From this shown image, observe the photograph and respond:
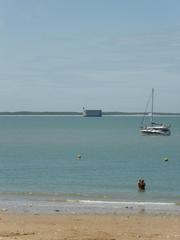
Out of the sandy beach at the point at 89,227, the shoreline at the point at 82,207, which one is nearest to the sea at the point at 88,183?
the shoreline at the point at 82,207

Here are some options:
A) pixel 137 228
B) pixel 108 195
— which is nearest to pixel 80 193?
pixel 108 195

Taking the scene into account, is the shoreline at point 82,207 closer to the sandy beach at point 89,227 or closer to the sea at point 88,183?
the sea at point 88,183

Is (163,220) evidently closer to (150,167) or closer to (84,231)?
(84,231)

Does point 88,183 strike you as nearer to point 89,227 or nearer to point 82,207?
point 82,207

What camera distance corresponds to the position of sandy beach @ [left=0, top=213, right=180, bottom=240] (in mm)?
18984

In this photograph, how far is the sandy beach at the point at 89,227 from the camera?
1898 cm

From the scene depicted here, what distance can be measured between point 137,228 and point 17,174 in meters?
32.8

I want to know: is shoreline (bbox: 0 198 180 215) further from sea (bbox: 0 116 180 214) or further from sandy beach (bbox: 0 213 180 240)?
sandy beach (bbox: 0 213 180 240)

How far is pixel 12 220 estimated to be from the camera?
23203mm

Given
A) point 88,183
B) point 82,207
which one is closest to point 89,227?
point 82,207

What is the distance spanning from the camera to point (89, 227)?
2158 centimetres

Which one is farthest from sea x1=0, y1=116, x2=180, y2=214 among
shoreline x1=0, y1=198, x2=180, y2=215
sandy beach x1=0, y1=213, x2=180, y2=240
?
sandy beach x1=0, y1=213, x2=180, y2=240

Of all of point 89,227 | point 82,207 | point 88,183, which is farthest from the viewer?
point 88,183

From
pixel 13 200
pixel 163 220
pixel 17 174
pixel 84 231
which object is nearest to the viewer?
pixel 84 231
